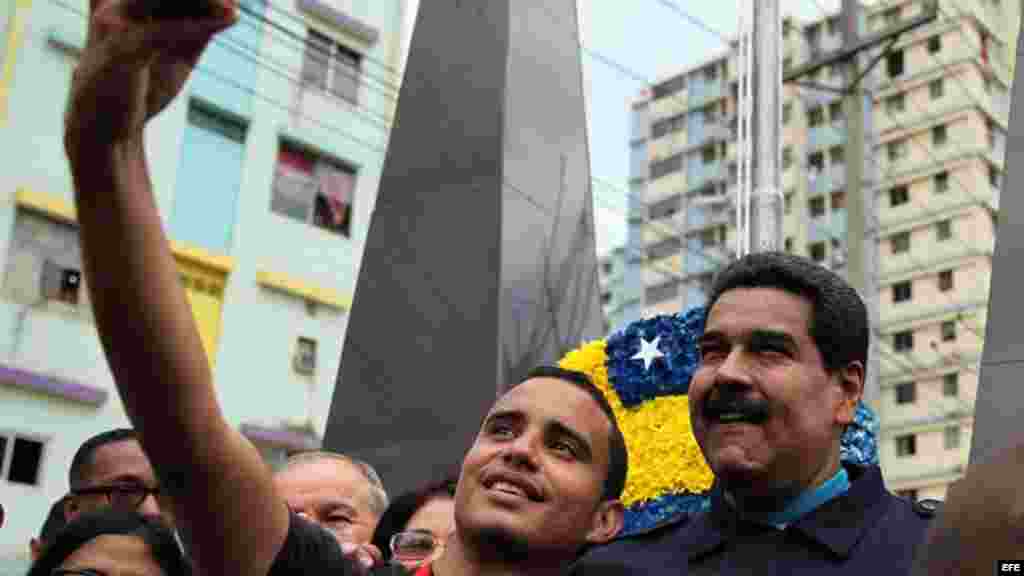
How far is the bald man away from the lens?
122 inches

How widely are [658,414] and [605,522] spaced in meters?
1.51

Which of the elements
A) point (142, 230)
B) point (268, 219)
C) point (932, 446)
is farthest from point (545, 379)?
point (932, 446)

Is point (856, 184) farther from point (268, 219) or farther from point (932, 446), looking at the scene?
point (932, 446)

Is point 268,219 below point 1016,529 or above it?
above

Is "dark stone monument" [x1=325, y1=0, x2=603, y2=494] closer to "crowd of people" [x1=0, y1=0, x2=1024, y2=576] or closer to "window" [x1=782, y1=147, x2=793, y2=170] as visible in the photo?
"crowd of people" [x1=0, y1=0, x2=1024, y2=576]

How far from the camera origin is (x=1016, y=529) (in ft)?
3.06

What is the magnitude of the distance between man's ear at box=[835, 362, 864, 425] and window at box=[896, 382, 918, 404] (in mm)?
38633

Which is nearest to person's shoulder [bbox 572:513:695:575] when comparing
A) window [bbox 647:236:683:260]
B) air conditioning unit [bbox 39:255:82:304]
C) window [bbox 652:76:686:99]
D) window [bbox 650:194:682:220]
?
air conditioning unit [bbox 39:255:82:304]

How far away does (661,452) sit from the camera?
12.9ft

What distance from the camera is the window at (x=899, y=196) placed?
42938 mm

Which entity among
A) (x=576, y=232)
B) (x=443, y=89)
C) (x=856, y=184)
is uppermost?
(x=856, y=184)

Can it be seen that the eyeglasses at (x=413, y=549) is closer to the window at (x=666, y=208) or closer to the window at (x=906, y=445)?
the window at (x=906, y=445)

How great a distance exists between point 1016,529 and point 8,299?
48.1 ft

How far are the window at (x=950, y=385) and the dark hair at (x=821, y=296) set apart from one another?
37.3 m
